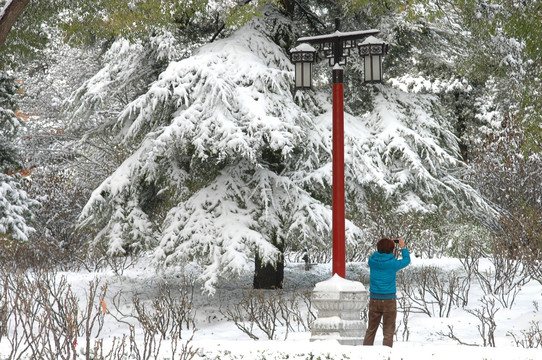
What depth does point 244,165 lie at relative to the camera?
12.6 m

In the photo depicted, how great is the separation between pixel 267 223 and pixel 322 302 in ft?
13.0

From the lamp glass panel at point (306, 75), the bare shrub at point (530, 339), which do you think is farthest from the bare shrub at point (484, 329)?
the lamp glass panel at point (306, 75)

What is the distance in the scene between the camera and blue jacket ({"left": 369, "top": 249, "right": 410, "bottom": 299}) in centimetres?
807

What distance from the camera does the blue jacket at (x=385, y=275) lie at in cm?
807

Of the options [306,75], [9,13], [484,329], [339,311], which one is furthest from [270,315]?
[9,13]

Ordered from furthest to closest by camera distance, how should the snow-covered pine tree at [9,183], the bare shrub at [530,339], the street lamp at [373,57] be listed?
the snow-covered pine tree at [9,183] < the street lamp at [373,57] < the bare shrub at [530,339]

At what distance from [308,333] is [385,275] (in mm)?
2610

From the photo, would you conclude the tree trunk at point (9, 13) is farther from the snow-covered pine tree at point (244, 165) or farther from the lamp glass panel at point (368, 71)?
the lamp glass panel at point (368, 71)

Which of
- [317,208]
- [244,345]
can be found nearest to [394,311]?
[244,345]

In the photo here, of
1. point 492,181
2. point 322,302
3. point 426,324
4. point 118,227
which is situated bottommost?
point 426,324

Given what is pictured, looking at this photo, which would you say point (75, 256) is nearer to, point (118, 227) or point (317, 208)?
point (118, 227)

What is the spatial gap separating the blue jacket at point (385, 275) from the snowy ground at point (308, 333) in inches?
27.1

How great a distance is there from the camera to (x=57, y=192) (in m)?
19.3

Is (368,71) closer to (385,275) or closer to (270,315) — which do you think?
(385,275)
